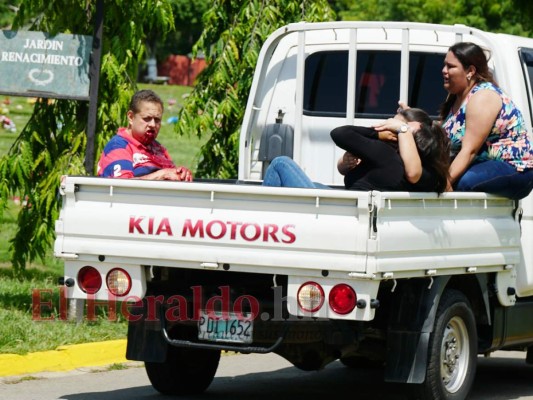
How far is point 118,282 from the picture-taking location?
7199 mm

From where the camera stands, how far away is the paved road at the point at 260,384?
8258 mm

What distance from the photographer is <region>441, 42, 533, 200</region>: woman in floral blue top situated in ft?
25.9

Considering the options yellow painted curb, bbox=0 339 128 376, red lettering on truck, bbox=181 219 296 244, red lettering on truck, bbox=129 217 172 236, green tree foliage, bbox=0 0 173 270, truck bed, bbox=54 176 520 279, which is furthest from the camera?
green tree foliage, bbox=0 0 173 270

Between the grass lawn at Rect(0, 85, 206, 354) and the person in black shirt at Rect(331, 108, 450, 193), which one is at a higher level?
the person in black shirt at Rect(331, 108, 450, 193)

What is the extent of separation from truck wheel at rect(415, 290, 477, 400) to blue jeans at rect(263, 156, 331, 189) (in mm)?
1059

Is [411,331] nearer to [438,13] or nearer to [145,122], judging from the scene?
[145,122]

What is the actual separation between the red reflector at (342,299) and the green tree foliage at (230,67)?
6.57 metres

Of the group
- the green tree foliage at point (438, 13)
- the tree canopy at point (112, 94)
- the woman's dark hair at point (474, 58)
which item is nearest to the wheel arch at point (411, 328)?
the woman's dark hair at point (474, 58)

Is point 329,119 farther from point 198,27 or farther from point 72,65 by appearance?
point 198,27

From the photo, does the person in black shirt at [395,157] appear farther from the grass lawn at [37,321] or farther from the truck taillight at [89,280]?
the grass lawn at [37,321]

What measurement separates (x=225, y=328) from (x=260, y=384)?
6.36 ft

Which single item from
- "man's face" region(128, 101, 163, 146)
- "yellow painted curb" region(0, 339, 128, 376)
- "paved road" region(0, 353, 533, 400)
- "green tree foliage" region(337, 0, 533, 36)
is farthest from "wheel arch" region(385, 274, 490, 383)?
"green tree foliage" region(337, 0, 533, 36)

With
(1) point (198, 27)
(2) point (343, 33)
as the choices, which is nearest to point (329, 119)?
(2) point (343, 33)

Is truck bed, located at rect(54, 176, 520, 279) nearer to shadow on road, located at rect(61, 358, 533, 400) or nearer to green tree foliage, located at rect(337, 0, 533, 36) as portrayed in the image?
shadow on road, located at rect(61, 358, 533, 400)
